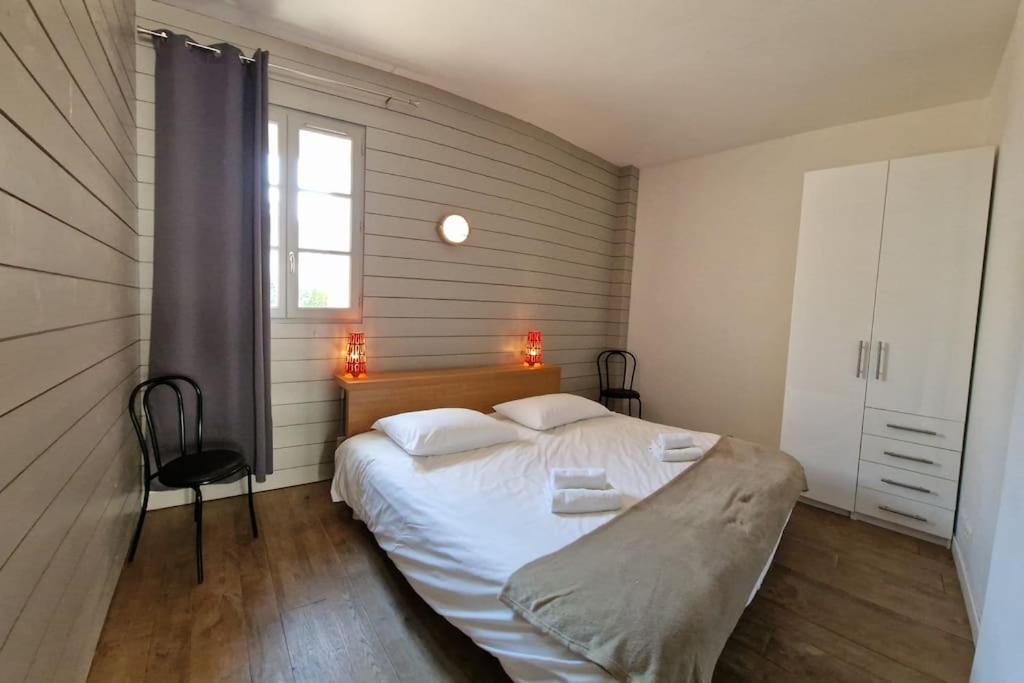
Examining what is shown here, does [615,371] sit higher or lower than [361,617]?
higher

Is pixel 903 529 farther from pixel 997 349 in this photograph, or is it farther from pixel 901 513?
pixel 997 349

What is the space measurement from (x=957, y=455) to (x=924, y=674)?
1471 mm

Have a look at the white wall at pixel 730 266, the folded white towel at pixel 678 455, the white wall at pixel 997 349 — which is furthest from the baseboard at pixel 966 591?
the white wall at pixel 730 266

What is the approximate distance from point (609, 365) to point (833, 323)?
2.11 m

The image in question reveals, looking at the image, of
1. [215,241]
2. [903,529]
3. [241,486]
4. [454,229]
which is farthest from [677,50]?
[241,486]

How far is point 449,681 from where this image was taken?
56.1 inches

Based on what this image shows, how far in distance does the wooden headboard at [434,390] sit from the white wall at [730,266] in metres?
1.36

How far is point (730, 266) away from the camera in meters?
3.78

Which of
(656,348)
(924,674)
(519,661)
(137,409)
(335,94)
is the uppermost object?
(335,94)

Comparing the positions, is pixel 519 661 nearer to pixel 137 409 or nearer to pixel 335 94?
pixel 137 409

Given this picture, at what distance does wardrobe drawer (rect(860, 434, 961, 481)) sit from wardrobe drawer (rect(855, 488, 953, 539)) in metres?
0.20

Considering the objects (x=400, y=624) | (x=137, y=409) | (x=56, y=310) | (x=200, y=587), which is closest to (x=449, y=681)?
(x=400, y=624)

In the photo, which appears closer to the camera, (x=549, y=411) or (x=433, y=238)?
(x=549, y=411)

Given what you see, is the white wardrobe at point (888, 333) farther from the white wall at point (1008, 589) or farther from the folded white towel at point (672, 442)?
the white wall at point (1008, 589)
